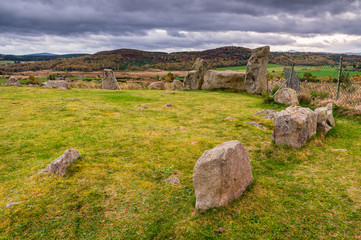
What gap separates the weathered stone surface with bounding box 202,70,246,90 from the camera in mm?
21906

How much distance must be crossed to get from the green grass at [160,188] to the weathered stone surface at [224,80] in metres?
13.7

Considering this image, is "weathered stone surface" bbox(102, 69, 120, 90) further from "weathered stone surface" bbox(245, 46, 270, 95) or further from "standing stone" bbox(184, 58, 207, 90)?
"weathered stone surface" bbox(245, 46, 270, 95)

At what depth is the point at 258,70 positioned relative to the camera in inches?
762

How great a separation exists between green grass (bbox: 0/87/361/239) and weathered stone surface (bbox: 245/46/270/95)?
1115 centimetres

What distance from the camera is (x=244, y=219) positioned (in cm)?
381

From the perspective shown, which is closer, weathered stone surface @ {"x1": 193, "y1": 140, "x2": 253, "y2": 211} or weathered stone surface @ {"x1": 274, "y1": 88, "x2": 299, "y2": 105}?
weathered stone surface @ {"x1": 193, "y1": 140, "x2": 253, "y2": 211}

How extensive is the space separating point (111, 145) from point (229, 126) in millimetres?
5111

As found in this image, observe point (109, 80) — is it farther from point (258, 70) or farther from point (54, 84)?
point (258, 70)

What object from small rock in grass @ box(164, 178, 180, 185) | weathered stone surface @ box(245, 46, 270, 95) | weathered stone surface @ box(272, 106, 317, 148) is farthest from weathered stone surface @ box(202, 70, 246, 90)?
A: small rock in grass @ box(164, 178, 180, 185)

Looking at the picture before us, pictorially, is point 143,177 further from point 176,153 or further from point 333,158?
point 333,158

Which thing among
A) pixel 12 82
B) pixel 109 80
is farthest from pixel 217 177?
pixel 12 82

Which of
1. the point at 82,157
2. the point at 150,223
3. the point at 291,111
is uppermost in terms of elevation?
the point at 291,111

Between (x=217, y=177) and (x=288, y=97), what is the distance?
11.5 meters

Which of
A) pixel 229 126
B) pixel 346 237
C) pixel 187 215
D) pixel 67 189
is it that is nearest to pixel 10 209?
pixel 67 189
